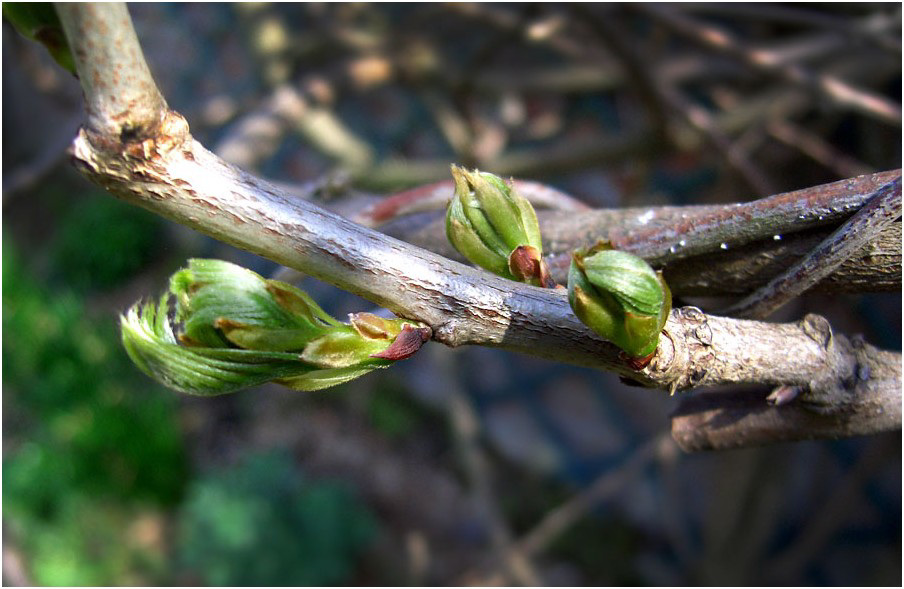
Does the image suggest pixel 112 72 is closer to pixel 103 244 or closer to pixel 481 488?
pixel 481 488

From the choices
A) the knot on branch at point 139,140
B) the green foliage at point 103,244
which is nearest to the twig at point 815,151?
the knot on branch at point 139,140

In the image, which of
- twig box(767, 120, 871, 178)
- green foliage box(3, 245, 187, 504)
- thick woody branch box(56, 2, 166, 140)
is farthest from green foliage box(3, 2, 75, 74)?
green foliage box(3, 245, 187, 504)

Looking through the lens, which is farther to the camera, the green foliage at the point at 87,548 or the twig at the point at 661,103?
the green foliage at the point at 87,548

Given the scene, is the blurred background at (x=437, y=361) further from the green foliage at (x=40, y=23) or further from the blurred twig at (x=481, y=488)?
the green foliage at (x=40, y=23)

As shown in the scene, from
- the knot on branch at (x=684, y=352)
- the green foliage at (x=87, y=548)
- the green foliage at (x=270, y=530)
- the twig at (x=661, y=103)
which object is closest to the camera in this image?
the knot on branch at (x=684, y=352)

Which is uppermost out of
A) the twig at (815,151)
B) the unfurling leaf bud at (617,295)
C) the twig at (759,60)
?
the twig at (759,60)

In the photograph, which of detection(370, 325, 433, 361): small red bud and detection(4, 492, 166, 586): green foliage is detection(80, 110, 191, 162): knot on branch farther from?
detection(4, 492, 166, 586): green foliage

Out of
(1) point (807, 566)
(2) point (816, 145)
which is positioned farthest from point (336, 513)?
(2) point (816, 145)

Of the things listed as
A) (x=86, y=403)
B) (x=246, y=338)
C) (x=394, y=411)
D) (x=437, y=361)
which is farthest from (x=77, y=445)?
(x=246, y=338)
